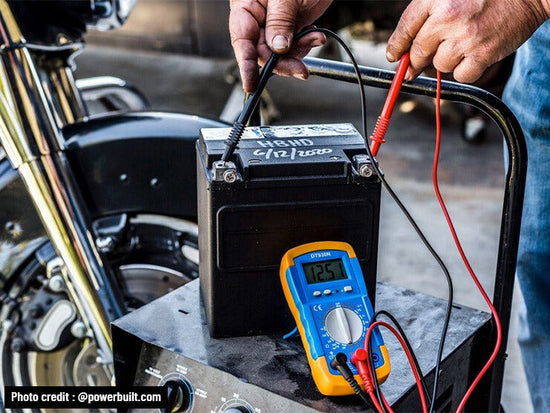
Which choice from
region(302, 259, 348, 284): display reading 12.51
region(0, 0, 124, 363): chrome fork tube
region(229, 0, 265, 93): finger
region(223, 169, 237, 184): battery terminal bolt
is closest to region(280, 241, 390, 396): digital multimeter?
region(302, 259, 348, 284): display reading 12.51

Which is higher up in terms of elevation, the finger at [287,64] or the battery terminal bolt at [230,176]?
the finger at [287,64]

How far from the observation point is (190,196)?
124 cm

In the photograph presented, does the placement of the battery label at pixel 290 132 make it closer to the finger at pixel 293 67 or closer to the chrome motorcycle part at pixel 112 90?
the finger at pixel 293 67

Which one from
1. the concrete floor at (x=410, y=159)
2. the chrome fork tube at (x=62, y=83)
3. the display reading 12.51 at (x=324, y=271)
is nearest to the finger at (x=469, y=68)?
the display reading 12.51 at (x=324, y=271)

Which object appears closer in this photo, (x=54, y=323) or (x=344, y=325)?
(x=344, y=325)

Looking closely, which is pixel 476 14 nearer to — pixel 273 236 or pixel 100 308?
pixel 273 236

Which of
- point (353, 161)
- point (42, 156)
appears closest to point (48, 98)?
point (42, 156)

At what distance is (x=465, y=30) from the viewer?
2.32 ft

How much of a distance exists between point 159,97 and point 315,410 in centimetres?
333

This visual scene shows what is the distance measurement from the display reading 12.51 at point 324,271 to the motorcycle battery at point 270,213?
0.10ft

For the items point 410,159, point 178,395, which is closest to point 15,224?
point 178,395

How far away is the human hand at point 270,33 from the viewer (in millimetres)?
809

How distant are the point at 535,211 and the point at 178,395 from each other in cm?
70

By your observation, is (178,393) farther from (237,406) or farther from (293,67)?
(293,67)
